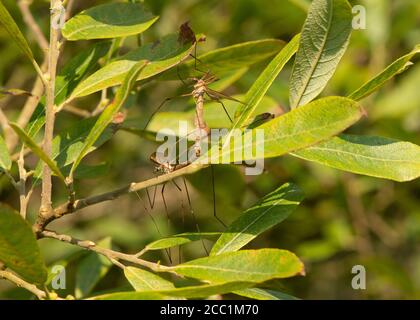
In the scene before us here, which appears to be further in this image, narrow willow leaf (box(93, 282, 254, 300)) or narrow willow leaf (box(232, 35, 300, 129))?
narrow willow leaf (box(232, 35, 300, 129))

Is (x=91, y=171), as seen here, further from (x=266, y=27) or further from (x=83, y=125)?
(x=266, y=27)

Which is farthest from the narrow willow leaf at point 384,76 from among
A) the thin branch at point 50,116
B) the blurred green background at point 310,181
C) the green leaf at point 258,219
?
the blurred green background at point 310,181

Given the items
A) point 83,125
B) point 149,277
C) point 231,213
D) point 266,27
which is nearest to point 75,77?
point 83,125

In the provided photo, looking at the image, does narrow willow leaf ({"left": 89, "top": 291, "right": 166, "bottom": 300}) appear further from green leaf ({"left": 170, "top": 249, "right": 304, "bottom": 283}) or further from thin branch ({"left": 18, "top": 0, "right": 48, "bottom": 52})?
thin branch ({"left": 18, "top": 0, "right": 48, "bottom": 52})

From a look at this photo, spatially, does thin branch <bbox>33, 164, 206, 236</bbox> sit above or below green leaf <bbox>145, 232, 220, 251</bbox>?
above

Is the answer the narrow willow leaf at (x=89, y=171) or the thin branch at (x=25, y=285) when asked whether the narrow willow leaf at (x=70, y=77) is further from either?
the thin branch at (x=25, y=285)

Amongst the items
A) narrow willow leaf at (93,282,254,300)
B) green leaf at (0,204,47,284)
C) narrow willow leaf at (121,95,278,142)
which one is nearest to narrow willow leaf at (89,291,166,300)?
narrow willow leaf at (93,282,254,300)
